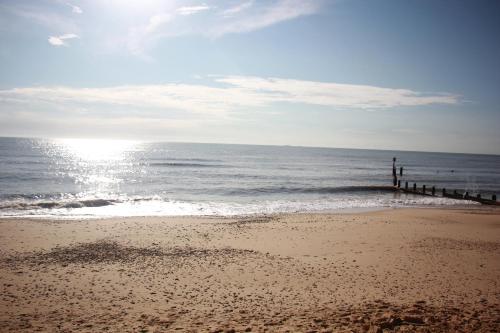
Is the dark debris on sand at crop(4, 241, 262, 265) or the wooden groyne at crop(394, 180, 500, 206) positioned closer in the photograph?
the dark debris on sand at crop(4, 241, 262, 265)

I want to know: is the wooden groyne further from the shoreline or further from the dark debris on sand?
the dark debris on sand

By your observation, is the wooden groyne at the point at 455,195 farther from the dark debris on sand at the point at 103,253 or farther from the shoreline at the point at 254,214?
the dark debris on sand at the point at 103,253

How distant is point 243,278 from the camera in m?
10.6

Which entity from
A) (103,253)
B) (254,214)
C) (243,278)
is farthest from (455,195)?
(103,253)

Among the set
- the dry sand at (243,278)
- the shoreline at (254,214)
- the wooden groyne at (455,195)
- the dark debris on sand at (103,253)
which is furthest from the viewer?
the wooden groyne at (455,195)

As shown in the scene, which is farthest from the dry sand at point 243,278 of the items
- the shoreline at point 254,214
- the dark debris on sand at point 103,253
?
the shoreline at point 254,214

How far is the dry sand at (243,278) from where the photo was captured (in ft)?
25.3

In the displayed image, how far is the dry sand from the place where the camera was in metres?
7.71

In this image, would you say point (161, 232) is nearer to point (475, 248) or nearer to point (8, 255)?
point (8, 255)

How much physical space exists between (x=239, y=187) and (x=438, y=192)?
24026 mm

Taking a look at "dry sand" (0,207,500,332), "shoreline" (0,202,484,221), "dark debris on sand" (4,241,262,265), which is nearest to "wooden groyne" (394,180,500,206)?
"shoreline" (0,202,484,221)

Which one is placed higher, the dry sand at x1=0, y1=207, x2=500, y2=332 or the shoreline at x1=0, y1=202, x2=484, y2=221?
the dry sand at x1=0, y1=207, x2=500, y2=332

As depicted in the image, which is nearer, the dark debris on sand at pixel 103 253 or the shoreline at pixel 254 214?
the dark debris on sand at pixel 103 253

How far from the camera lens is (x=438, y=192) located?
137 feet
